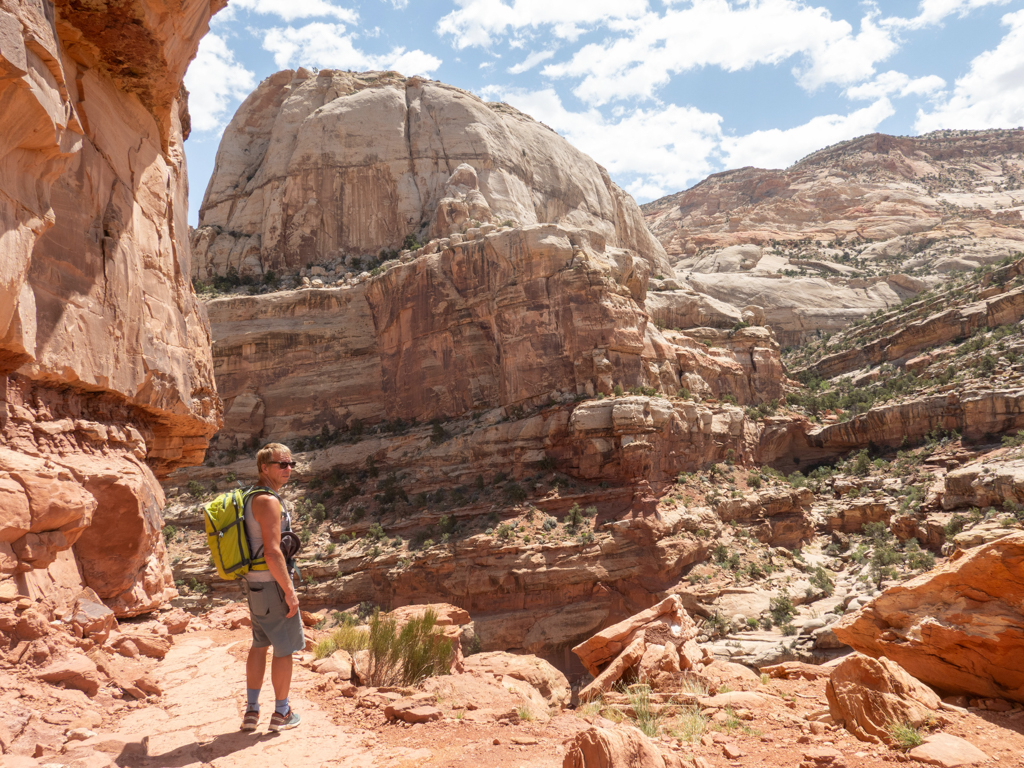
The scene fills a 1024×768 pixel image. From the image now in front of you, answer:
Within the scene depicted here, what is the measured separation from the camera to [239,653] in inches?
317

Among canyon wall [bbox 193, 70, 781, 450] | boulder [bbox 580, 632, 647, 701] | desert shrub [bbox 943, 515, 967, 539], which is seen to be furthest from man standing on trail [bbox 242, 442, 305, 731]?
desert shrub [bbox 943, 515, 967, 539]

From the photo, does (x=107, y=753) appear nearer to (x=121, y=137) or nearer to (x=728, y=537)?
(x=121, y=137)

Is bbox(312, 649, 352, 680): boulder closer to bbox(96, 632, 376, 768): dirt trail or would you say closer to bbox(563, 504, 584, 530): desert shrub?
bbox(96, 632, 376, 768): dirt trail

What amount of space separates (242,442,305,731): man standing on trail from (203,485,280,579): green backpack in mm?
31

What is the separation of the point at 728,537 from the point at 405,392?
17241 millimetres

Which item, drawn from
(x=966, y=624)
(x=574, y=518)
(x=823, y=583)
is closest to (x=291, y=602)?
(x=966, y=624)

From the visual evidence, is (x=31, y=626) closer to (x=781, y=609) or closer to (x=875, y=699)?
(x=875, y=699)

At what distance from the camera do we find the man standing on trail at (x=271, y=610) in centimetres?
498

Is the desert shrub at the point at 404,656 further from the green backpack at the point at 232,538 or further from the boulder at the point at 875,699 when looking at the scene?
the boulder at the point at 875,699

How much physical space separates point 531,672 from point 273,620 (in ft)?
16.8

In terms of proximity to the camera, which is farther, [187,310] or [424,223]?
[424,223]

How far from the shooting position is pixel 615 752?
3.96 meters

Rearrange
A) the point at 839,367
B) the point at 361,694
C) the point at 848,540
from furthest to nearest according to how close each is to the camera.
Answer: the point at 839,367
the point at 848,540
the point at 361,694

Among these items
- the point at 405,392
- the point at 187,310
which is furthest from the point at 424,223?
the point at 187,310
